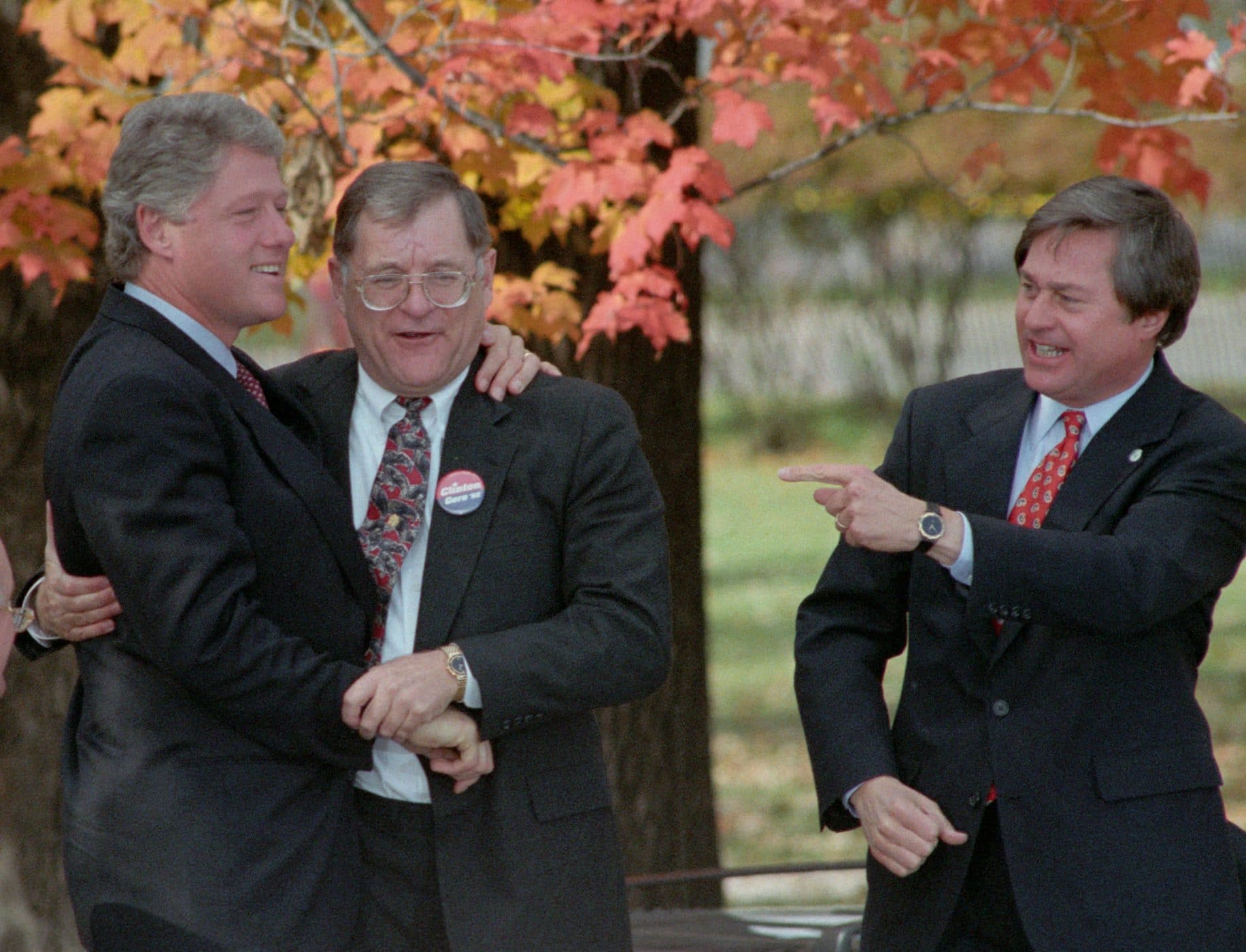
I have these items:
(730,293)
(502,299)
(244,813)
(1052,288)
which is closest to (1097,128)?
(730,293)

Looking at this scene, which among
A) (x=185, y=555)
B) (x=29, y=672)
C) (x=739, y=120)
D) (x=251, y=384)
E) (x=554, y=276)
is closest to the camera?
(x=185, y=555)

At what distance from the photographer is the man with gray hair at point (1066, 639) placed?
251 centimetres

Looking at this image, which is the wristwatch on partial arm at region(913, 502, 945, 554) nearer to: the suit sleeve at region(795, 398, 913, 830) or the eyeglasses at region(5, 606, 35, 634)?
the suit sleeve at region(795, 398, 913, 830)


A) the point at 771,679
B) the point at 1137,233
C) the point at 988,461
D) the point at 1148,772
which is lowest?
the point at 771,679

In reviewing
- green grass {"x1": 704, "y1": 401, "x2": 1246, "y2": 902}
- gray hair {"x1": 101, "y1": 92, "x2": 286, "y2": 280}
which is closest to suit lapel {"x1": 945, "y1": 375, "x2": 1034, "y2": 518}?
gray hair {"x1": 101, "y1": 92, "x2": 286, "y2": 280}

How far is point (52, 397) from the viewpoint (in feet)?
14.8

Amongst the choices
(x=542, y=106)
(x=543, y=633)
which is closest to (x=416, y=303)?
(x=543, y=633)

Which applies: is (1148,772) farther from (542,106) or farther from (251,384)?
(542,106)

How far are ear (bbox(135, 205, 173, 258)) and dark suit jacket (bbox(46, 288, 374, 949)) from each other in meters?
0.10

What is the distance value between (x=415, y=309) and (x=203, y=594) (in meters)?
0.63

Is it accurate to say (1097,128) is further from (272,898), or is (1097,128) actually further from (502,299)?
(272,898)

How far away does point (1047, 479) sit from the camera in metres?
2.70

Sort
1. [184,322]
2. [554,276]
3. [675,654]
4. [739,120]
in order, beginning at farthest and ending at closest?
1. [675,654]
2. [554,276]
3. [739,120]
4. [184,322]

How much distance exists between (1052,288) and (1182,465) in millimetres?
364
